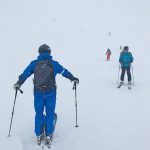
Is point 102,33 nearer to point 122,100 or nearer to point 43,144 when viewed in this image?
point 122,100

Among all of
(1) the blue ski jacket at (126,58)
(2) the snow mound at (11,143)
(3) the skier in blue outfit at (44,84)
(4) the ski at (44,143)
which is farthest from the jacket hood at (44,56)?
(1) the blue ski jacket at (126,58)

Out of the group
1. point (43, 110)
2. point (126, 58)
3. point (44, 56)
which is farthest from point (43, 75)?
point (126, 58)

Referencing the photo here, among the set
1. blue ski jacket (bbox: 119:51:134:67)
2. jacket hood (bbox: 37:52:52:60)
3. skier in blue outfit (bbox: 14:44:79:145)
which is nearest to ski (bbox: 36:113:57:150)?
skier in blue outfit (bbox: 14:44:79:145)

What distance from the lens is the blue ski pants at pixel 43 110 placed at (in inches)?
272

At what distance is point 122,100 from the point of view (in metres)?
11.4

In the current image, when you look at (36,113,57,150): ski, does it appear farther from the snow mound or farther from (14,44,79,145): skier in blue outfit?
the snow mound

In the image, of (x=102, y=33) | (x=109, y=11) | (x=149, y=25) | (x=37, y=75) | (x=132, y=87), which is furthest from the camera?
(x=109, y=11)

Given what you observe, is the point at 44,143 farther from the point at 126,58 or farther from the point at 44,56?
the point at 126,58

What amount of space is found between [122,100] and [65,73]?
4.58 metres

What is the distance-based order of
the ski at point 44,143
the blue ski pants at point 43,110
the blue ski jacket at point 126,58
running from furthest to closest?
the blue ski jacket at point 126,58, the blue ski pants at point 43,110, the ski at point 44,143

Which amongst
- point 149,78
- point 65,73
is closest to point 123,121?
point 65,73

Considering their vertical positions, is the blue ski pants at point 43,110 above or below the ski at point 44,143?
above

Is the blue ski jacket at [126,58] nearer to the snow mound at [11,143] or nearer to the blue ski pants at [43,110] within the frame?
the blue ski pants at [43,110]

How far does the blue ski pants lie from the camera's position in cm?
691
